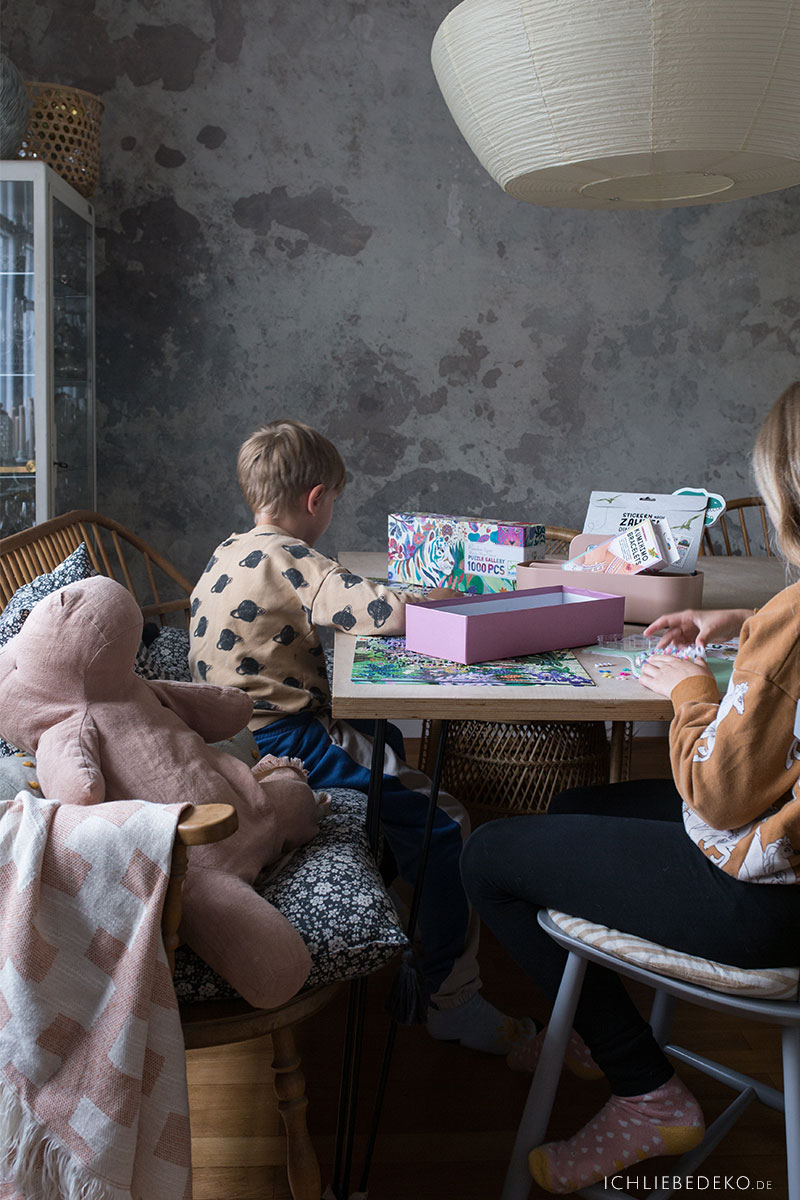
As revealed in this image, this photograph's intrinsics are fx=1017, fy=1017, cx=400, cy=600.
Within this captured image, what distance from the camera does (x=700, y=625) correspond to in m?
1.61

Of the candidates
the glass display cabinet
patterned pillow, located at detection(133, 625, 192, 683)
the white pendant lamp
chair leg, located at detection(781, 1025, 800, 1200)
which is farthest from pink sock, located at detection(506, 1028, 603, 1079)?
the glass display cabinet

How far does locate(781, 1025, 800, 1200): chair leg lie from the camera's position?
116cm

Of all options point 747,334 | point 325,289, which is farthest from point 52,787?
point 747,334

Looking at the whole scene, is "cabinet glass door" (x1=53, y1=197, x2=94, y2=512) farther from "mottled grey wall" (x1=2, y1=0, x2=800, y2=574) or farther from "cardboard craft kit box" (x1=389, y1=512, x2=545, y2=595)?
"cardboard craft kit box" (x1=389, y1=512, x2=545, y2=595)

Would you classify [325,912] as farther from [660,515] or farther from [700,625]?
[660,515]

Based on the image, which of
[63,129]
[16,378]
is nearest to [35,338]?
[16,378]

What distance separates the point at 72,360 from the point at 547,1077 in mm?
2796

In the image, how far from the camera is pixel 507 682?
1.36 m

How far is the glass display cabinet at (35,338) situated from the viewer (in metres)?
3.04

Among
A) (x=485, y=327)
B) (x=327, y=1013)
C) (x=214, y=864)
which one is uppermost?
(x=485, y=327)

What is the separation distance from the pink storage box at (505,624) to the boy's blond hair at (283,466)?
463 millimetres

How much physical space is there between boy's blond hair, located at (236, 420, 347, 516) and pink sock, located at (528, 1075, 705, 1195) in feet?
3.78

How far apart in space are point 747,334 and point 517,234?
0.93 meters

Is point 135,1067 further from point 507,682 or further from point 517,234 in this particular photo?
point 517,234
